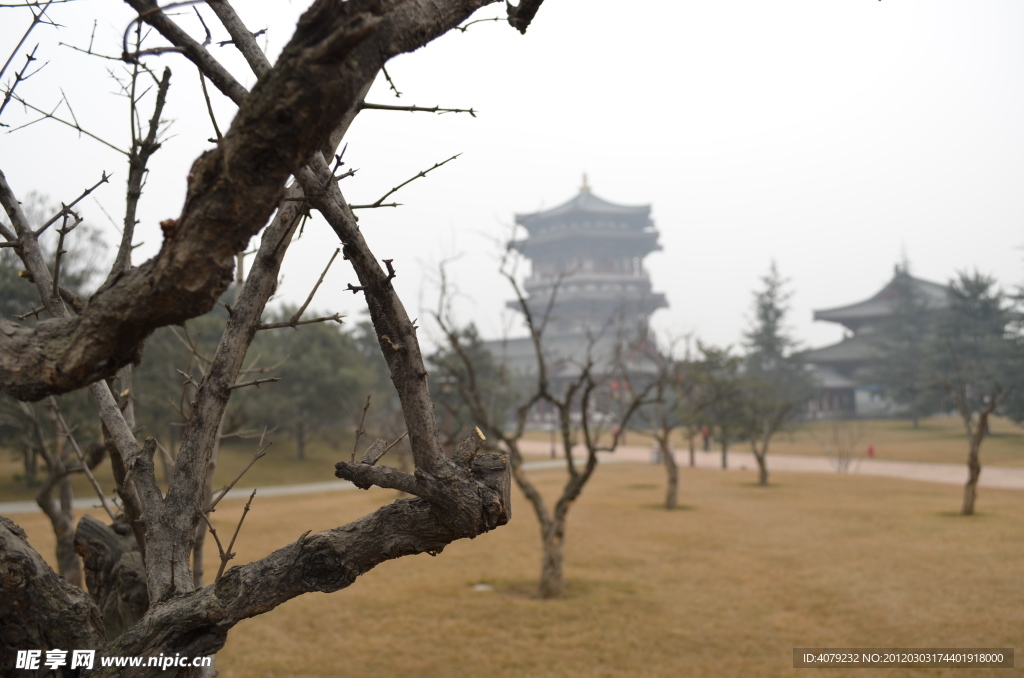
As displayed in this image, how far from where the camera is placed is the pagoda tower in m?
44.0

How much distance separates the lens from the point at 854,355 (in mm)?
36188

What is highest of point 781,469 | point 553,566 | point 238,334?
point 238,334

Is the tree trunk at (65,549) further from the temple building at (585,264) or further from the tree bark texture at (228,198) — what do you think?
the temple building at (585,264)

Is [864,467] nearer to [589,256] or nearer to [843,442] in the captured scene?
[843,442]

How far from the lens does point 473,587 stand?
7895 millimetres

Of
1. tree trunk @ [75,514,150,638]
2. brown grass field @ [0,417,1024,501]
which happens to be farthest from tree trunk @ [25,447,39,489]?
tree trunk @ [75,514,150,638]

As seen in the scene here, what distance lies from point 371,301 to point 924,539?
34.4ft

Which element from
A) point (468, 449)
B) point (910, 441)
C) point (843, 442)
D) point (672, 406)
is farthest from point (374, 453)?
point (910, 441)

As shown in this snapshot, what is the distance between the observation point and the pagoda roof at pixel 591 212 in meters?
46.3

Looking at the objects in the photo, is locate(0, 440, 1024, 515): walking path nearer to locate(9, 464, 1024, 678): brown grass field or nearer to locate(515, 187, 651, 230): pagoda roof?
locate(9, 464, 1024, 678): brown grass field

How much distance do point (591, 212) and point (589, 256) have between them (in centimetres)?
285

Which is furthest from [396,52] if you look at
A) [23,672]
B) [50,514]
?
[50,514]

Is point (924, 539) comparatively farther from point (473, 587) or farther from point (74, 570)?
point (74, 570)

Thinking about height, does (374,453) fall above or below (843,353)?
below
